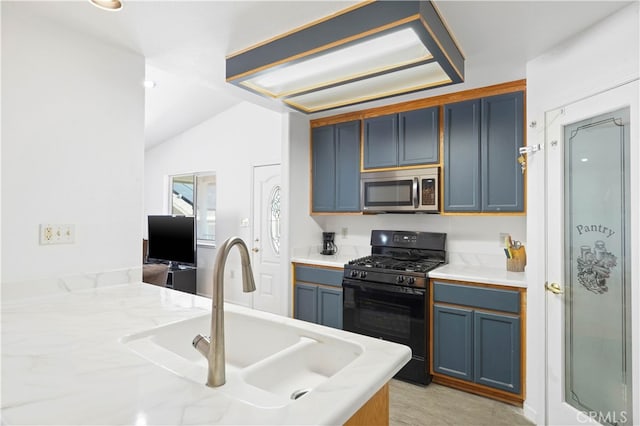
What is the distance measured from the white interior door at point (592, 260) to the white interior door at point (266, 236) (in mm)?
3033

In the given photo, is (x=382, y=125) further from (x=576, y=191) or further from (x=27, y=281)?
(x=27, y=281)

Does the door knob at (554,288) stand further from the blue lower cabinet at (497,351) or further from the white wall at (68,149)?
the white wall at (68,149)

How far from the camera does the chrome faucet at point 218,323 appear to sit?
0.90 metres

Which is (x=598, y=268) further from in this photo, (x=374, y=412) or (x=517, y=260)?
(x=374, y=412)

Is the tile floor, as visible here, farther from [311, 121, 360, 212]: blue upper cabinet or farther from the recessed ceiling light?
the recessed ceiling light

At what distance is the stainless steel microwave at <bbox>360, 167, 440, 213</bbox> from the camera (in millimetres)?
3049

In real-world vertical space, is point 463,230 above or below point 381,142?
below

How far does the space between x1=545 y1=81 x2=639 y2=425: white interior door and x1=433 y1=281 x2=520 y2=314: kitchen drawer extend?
0.89 feet

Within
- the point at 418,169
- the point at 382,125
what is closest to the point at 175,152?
the point at 382,125

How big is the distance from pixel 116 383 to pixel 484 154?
283 centimetres

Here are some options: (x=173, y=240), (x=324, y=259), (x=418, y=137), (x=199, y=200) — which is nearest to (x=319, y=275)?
(x=324, y=259)

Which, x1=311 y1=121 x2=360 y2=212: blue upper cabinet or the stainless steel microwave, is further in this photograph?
x1=311 y1=121 x2=360 y2=212: blue upper cabinet

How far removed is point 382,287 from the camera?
2.89 metres

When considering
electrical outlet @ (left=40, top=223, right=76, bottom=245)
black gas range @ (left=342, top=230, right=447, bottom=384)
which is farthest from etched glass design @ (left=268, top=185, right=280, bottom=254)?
electrical outlet @ (left=40, top=223, right=76, bottom=245)
